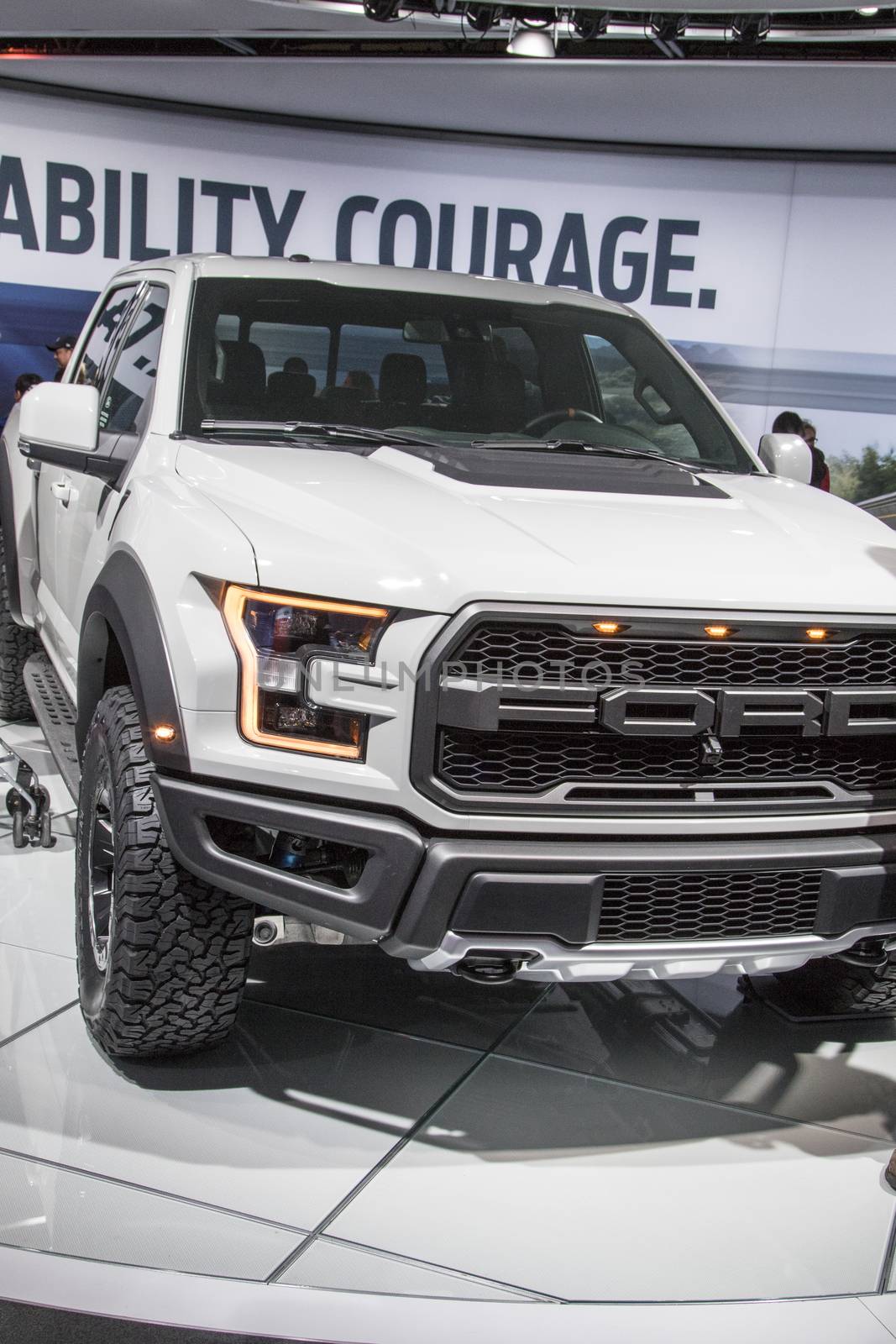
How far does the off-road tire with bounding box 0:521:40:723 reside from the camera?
5027 millimetres

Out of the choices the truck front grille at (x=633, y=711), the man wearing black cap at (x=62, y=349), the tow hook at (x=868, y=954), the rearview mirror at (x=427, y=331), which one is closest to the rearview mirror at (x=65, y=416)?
the rearview mirror at (x=427, y=331)

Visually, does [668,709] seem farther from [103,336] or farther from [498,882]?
[103,336]

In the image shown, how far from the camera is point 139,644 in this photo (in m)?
2.31

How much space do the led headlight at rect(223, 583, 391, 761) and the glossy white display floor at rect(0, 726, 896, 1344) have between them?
0.83m

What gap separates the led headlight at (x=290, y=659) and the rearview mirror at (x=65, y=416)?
932mm

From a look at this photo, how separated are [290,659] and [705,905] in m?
0.87

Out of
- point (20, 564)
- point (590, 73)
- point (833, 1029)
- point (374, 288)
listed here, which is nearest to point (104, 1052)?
point (833, 1029)

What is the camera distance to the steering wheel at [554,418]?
322 centimetres

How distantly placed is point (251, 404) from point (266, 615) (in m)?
0.99

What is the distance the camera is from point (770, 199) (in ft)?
29.9

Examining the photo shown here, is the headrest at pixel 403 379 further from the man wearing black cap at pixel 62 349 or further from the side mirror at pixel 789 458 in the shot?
the man wearing black cap at pixel 62 349

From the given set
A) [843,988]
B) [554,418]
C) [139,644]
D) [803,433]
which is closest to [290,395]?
[554,418]

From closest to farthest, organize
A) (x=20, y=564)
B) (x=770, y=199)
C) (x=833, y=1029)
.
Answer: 1. (x=833, y=1029)
2. (x=20, y=564)
3. (x=770, y=199)

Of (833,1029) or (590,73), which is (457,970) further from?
(590,73)
